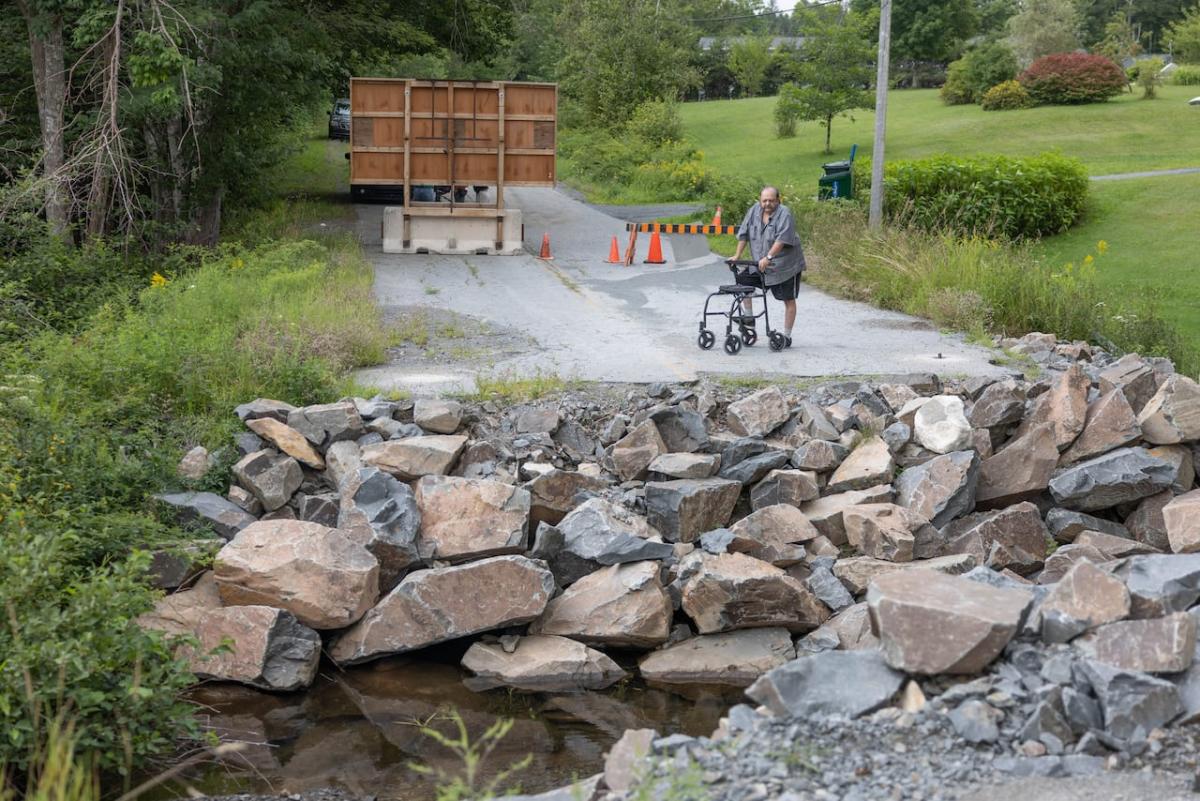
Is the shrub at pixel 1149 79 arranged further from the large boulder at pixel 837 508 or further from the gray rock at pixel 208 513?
the gray rock at pixel 208 513

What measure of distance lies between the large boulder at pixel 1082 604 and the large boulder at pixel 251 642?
499 cm

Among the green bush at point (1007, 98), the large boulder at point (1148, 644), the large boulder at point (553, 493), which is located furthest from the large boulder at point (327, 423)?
the green bush at point (1007, 98)

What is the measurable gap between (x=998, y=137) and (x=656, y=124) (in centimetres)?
1084

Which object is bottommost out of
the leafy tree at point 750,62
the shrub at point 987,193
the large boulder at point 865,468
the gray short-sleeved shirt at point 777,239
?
the large boulder at point 865,468

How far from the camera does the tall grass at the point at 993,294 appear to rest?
49.5 ft

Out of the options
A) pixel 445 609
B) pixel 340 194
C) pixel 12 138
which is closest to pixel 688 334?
pixel 445 609

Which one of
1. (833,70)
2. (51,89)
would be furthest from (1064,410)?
(833,70)

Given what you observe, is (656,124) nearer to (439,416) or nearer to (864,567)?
Result: (439,416)

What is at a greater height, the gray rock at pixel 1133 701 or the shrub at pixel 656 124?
the shrub at pixel 656 124

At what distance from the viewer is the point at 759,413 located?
11.7 metres

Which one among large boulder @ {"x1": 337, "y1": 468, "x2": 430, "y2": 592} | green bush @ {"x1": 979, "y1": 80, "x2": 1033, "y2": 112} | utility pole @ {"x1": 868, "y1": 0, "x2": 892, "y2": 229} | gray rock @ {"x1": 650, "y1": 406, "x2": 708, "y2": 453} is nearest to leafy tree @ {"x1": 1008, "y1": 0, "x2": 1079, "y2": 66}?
green bush @ {"x1": 979, "y1": 80, "x2": 1033, "y2": 112}

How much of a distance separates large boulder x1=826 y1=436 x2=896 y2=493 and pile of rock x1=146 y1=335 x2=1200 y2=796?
2 centimetres

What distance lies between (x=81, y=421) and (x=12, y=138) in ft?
33.7

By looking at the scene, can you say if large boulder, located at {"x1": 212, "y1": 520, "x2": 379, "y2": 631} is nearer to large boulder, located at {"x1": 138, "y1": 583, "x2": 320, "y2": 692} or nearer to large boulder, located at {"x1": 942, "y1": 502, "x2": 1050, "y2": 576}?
large boulder, located at {"x1": 138, "y1": 583, "x2": 320, "y2": 692}
